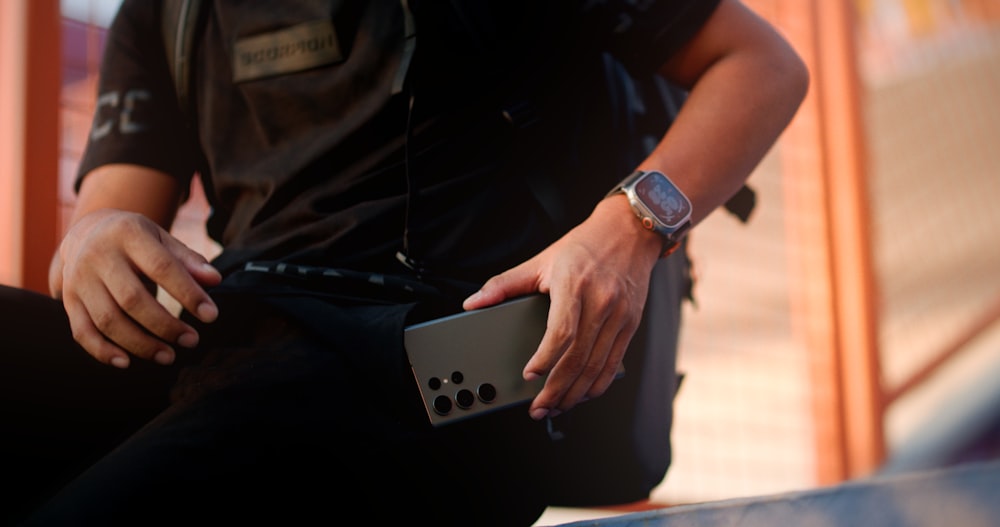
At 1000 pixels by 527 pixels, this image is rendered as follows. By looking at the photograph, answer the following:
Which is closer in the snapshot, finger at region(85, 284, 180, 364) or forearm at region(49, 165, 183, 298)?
finger at region(85, 284, 180, 364)

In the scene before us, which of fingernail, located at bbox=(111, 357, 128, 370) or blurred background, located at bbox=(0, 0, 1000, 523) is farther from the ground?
fingernail, located at bbox=(111, 357, 128, 370)

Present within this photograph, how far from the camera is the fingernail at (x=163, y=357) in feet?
2.38

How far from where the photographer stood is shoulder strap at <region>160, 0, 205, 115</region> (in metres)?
0.89

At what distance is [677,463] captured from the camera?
217 centimetres

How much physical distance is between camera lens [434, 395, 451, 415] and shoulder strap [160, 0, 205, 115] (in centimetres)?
46

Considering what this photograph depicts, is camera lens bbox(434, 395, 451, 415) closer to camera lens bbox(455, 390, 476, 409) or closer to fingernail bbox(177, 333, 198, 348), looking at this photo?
camera lens bbox(455, 390, 476, 409)

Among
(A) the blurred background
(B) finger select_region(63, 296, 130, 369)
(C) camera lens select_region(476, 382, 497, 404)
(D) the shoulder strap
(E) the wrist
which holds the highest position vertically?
(D) the shoulder strap

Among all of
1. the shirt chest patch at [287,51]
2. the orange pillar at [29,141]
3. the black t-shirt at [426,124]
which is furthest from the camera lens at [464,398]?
the orange pillar at [29,141]

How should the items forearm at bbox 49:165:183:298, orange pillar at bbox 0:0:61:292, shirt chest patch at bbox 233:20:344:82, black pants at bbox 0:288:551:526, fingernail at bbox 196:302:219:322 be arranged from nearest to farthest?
black pants at bbox 0:288:551:526
fingernail at bbox 196:302:219:322
shirt chest patch at bbox 233:20:344:82
forearm at bbox 49:165:183:298
orange pillar at bbox 0:0:61:292

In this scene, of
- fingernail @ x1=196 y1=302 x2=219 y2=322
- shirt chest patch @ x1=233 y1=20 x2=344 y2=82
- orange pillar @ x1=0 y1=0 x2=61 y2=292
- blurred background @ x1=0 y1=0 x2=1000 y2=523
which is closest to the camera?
fingernail @ x1=196 y1=302 x2=219 y2=322

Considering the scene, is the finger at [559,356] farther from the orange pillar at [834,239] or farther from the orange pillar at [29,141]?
the orange pillar at [834,239]

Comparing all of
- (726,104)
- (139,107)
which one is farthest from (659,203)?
(139,107)

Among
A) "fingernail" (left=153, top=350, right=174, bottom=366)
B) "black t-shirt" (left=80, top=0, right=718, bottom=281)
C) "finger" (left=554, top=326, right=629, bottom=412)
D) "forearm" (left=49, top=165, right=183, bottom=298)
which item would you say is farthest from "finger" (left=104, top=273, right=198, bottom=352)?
"finger" (left=554, top=326, right=629, bottom=412)

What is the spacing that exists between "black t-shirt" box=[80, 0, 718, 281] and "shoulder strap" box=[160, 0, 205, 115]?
0.04 m
